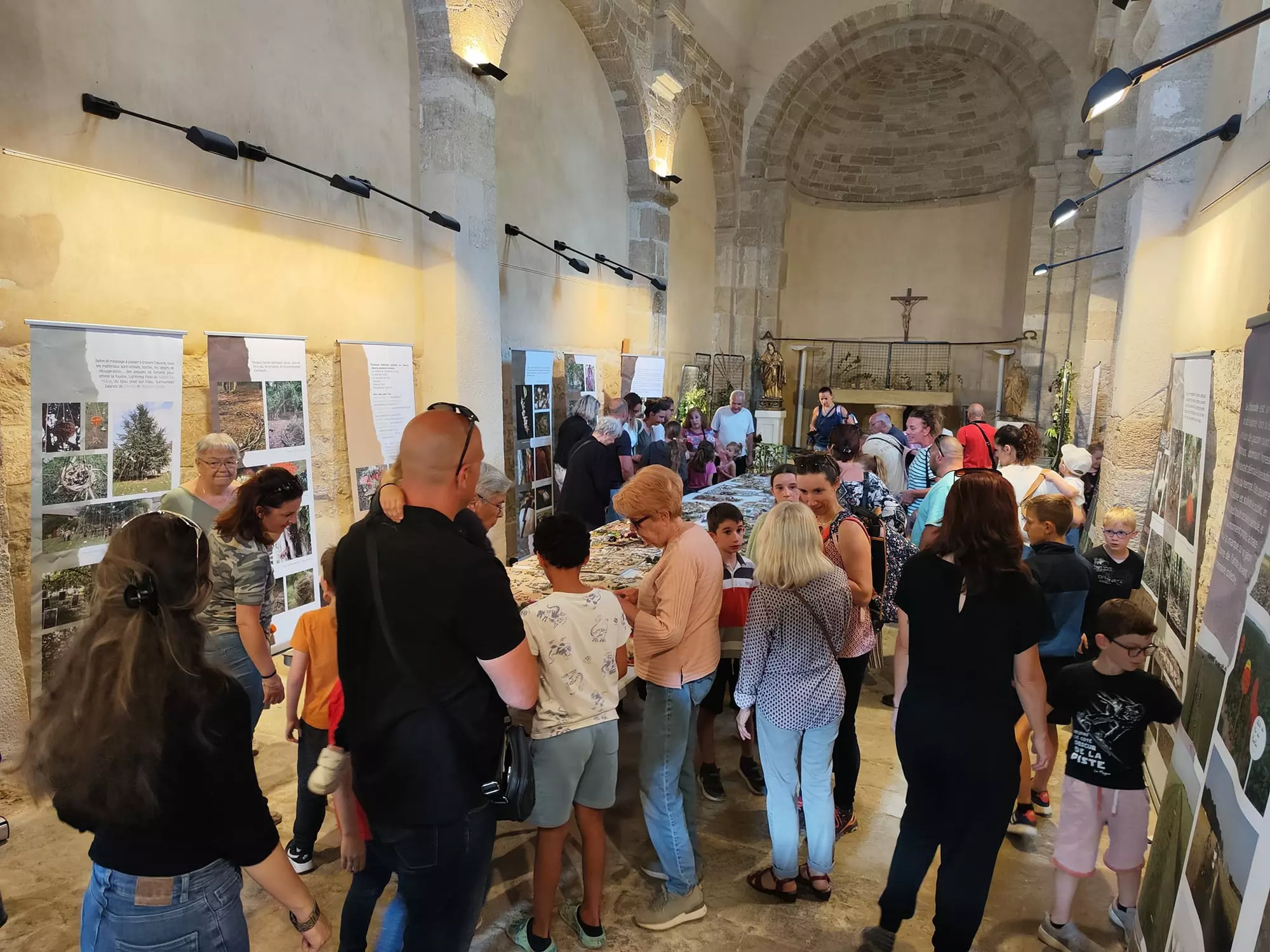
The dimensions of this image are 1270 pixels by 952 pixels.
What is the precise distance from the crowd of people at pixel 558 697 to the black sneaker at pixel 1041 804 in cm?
1

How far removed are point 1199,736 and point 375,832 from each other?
2.09 m

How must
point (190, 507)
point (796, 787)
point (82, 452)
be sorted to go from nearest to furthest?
point (796, 787) < point (190, 507) < point (82, 452)

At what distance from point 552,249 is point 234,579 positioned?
5414mm

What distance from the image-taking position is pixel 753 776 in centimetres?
334

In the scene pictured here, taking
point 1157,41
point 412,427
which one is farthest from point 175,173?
point 1157,41

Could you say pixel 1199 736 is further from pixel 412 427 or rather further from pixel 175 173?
pixel 175 173

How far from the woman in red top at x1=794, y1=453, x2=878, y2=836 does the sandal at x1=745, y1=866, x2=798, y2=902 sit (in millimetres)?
318

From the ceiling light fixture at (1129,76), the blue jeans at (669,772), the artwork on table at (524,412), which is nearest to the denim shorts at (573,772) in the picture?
the blue jeans at (669,772)

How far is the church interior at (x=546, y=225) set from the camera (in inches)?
111

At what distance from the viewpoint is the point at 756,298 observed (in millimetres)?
11984

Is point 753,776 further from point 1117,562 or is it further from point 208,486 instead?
point 208,486

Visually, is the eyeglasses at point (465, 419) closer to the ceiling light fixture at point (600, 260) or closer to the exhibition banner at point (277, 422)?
the exhibition banner at point (277, 422)

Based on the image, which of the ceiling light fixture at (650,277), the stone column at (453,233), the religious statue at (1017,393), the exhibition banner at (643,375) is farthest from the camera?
the religious statue at (1017,393)

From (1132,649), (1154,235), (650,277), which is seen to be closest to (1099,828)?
(1132,649)
